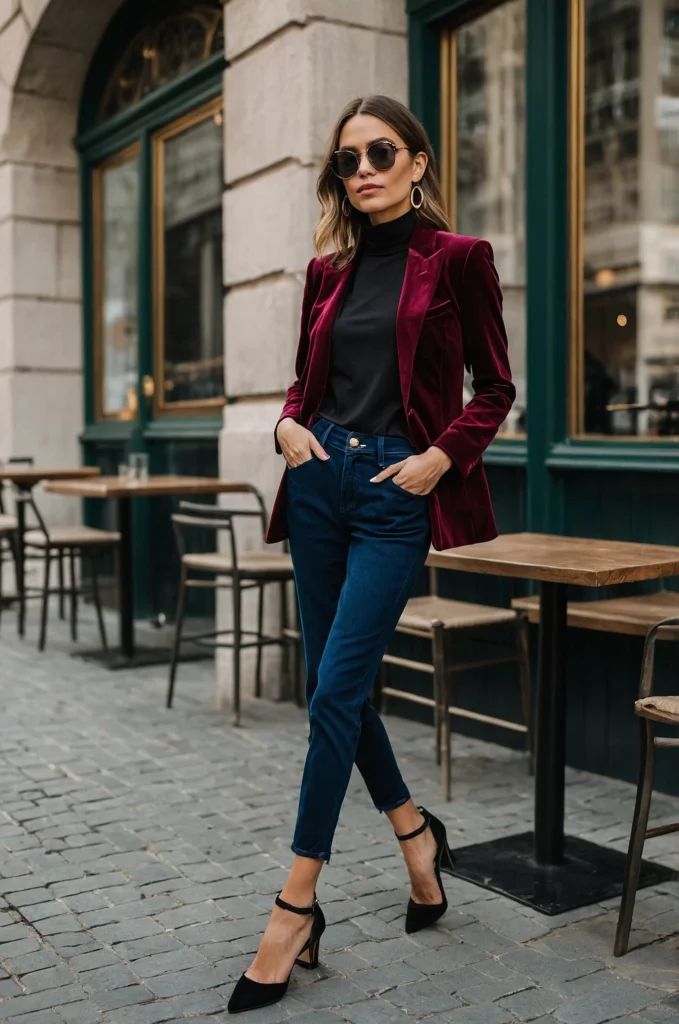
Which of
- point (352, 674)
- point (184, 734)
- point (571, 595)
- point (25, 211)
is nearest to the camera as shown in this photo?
point (352, 674)

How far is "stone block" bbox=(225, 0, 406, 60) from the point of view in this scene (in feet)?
19.6

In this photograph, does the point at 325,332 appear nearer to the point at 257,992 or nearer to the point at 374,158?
the point at 374,158

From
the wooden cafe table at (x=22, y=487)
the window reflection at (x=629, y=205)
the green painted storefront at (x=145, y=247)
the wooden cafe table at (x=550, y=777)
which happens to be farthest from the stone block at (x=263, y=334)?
the wooden cafe table at (x=22, y=487)

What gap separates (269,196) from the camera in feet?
20.5

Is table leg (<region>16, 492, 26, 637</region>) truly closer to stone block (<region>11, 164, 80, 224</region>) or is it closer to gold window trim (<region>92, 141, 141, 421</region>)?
gold window trim (<region>92, 141, 141, 421</region>)

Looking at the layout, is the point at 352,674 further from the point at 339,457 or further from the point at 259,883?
the point at 259,883

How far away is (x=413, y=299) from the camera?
9.87 feet

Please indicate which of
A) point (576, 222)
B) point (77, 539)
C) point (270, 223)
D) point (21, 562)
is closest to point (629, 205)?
point (576, 222)

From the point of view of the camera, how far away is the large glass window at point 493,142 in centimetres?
579

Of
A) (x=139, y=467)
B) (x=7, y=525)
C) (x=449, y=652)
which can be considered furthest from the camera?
(x=7, y=525)

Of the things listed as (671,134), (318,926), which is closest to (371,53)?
(671,134)

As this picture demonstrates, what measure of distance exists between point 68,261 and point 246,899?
7.96 meters

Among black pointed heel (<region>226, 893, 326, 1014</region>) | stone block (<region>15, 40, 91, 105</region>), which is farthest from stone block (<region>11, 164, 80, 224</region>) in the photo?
black pointed heel (<region>226, 893, 326, 1014</region>)

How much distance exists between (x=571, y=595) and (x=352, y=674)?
2.35 metres
